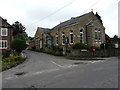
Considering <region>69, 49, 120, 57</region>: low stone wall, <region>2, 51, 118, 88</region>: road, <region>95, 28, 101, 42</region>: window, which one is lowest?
<region>2, 51, 118, 88</region>: road

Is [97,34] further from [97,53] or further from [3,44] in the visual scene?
[3,44]

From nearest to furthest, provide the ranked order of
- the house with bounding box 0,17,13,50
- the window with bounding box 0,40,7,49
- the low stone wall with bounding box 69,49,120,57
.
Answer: the low stone wall with bounding box 69,49,120,57, the window with bounding box 0,40,7,49, the house with bounding box 0,17,13,50

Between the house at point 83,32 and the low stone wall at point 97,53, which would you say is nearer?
the low stone wall at point 97,53

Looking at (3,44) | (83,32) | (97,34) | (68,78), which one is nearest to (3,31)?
(3,44)

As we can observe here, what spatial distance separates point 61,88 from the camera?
7.60 metres

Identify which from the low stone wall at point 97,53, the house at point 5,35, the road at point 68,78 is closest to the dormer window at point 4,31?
the house at point 5,35

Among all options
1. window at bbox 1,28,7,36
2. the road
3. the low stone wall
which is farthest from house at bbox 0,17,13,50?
the road

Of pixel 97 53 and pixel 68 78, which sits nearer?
pixel 68 78

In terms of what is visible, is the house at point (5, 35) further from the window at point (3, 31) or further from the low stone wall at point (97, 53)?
the low stone wall at point (97, 53)

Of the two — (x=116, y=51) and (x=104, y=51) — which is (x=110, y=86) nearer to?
(x=104, y=51)

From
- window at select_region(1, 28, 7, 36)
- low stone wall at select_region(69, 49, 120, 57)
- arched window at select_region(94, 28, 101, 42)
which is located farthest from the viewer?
window at select_region(1, 28, 7, 36)

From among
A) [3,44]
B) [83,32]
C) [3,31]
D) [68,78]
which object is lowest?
[68,78]

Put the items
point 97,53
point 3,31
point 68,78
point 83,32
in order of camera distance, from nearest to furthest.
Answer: point 68,78
point 97,53
point 83,32
point 3,31

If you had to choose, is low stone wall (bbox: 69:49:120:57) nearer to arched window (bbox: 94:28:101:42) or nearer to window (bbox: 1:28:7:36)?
arched window (bbox: 94:28:101:42)
